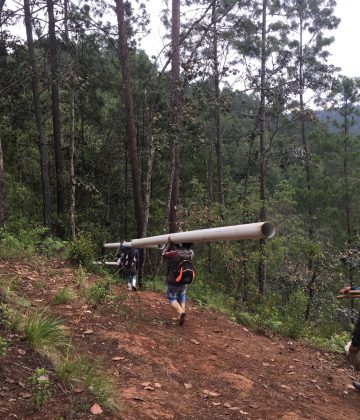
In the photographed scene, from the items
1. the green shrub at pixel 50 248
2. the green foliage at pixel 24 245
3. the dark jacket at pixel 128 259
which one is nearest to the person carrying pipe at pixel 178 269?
the dark jacket at pixel 128 259

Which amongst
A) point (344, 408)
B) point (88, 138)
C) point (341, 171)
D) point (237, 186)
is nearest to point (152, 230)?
point (88, 138)

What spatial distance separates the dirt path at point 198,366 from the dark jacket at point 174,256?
761 mm

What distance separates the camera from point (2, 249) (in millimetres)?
9391

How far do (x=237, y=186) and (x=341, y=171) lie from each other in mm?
7494

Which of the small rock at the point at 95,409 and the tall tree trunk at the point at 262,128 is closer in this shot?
the small rock at the point at 95,409

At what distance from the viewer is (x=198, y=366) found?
5734mm

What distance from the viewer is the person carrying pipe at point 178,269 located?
7.45 meters

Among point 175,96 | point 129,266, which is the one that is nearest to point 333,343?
point 129,266

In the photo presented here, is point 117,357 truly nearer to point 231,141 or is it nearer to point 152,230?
point 152,230

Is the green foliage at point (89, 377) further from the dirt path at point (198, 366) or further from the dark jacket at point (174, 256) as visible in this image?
the dark jacket at point (174, 256)

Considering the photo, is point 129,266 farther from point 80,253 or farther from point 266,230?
point 266,230

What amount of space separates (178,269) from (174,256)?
290mm

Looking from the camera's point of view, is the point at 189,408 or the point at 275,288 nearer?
the point at 189,408

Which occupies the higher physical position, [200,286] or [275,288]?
[200,286]
